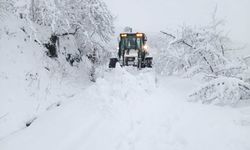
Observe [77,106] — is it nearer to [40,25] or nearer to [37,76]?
[37,76]

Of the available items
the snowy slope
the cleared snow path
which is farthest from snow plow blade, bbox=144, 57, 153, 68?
the cleared snow path

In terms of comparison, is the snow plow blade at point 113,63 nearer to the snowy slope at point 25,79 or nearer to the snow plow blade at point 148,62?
the snowy slope at point 25,79

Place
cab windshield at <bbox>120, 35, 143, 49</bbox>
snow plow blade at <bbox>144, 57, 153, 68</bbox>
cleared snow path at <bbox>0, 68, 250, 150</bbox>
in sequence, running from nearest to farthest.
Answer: cleared snow path at <bbox>0, 68, 250, 150</bbox> < cab windshield at <bbox>120, 35, 143, 49</bbox> < snow plow blade at <bbox>144, 57, 153, 68</bbox>

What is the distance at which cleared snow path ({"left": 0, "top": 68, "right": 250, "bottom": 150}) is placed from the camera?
624cm

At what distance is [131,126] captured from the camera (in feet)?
23.7

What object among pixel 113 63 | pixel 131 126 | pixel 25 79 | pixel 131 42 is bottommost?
pixel 131 126

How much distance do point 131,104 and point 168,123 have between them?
76.9 inches

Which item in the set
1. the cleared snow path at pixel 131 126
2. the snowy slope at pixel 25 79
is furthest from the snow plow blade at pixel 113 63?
→ the cleared snow path at pixel 131 126

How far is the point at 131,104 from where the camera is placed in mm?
9133

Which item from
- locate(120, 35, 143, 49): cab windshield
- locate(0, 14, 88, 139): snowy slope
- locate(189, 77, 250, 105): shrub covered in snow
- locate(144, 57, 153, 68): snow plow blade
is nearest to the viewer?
locate(189, 77, 250, 105): shrub covered in snow

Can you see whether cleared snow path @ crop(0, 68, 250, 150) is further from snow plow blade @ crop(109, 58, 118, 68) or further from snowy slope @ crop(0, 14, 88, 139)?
snow plow blade @ crop(109, 58, 118, 68)

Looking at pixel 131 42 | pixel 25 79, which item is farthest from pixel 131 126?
pixel 131 42

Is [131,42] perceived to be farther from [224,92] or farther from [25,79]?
[224,92]

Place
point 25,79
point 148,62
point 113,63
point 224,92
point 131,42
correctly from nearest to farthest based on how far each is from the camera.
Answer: point 224,92, point 25,79, point 113,63, point 131,42, point 148,62
